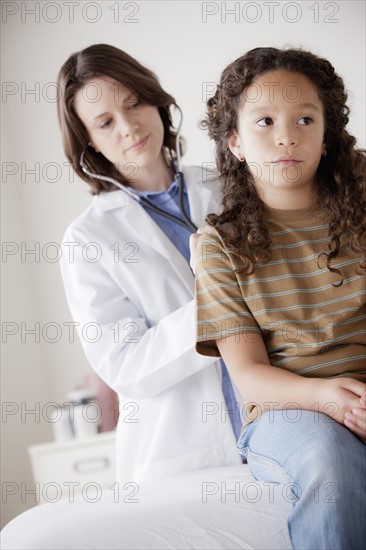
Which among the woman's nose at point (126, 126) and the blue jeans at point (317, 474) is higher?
the woman's nose at point (126, 126)

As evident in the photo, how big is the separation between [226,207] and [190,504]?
1.75 feet

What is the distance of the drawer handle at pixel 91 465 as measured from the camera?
2.35m

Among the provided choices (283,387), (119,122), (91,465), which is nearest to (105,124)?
(119,122)

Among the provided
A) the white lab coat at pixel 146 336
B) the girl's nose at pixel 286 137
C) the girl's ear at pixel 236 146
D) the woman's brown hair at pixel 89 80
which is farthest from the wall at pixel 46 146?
the girl's nose at pixel 286 137

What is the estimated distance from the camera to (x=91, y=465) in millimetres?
2357

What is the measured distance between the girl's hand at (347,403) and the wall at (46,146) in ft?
3.66

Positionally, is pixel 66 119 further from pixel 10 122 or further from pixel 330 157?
pixel 10 122

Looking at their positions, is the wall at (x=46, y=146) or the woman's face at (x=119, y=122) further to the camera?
the wall at (x=46, y=146)

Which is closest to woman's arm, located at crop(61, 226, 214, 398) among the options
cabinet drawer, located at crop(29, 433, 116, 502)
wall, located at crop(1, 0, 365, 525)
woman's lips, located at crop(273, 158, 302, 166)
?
woman's lips, located at crop(273, 158, 302, 166)

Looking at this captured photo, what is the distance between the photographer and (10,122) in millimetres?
2615

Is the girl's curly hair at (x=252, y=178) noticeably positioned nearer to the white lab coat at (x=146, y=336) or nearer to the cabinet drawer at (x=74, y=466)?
the white lab coat at (x=146, y=336)

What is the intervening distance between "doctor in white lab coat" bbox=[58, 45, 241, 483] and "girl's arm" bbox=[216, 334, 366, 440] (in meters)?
0.25

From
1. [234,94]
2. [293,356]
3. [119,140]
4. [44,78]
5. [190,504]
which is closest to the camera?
[190,504]

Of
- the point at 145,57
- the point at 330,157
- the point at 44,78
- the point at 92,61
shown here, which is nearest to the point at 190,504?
the point at 330,157
